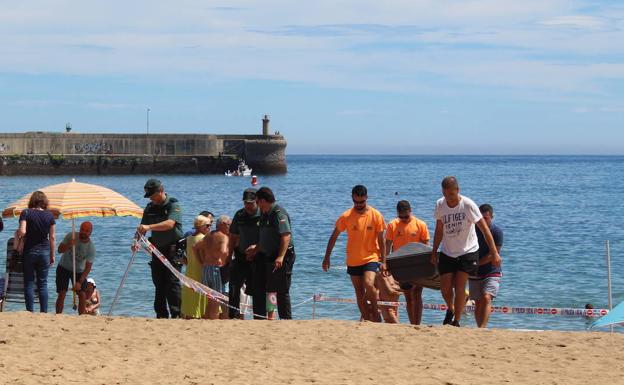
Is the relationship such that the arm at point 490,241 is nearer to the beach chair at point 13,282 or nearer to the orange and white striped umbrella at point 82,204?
the orange and white striped umbrella at point 82,204

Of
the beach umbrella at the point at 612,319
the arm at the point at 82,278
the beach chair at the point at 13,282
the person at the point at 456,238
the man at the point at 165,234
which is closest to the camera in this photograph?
the beach umbrella at the point at 612,319

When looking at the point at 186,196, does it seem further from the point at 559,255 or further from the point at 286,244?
the point at 286,244

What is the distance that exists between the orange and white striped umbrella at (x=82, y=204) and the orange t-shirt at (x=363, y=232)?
99.8 inches

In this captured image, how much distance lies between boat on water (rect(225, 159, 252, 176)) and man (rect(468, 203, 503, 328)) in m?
66.9

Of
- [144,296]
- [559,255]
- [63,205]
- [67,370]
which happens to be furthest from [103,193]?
[559,255]

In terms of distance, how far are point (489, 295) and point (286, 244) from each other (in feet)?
6.53

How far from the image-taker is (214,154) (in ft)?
258

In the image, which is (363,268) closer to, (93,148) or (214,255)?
(214,255)

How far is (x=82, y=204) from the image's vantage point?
1106 cm

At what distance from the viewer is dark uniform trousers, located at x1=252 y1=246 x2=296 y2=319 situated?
10.0m

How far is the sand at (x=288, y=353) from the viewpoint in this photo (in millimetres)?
7562

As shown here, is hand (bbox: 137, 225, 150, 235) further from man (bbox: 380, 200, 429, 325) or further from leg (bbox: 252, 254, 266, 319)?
man (bbox: 380, 200, 429, 325)

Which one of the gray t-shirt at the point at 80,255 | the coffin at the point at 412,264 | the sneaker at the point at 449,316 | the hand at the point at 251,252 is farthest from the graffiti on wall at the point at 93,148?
the sneaker at the point at 449,316

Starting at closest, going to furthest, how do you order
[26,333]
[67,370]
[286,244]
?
[67,370] → [26,333] → [286,244]
